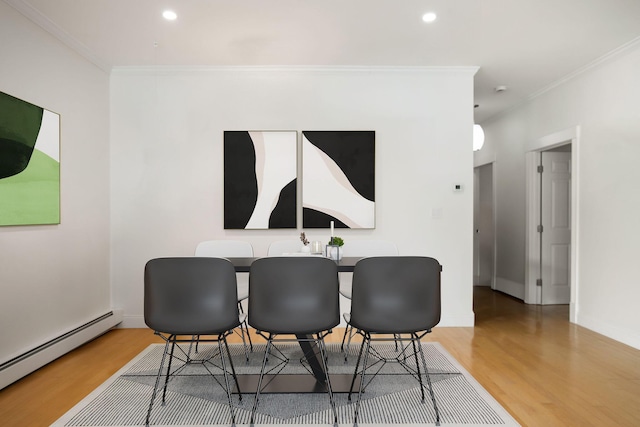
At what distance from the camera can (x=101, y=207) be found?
4.03 meters

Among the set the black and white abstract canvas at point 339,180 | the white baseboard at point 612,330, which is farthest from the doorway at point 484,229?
the black and white abstract canvas at point 339,180

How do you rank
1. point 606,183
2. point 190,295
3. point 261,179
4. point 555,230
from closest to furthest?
point 190,295 < point 606,183 < point 261,179 < point 555,230

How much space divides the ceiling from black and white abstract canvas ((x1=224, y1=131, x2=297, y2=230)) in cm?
80

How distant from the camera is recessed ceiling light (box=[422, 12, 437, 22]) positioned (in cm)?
310

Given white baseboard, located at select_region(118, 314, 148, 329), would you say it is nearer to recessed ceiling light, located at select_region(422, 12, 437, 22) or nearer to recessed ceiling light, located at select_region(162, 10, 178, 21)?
recessed ceiling light, located at select_region(162, 10, 178, 21)

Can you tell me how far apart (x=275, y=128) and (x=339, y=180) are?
894 mm

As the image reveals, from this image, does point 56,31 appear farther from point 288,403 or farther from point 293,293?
point 288,403

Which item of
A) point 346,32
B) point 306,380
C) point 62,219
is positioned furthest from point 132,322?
point 346,32

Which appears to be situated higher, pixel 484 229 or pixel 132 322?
pixel 484 229

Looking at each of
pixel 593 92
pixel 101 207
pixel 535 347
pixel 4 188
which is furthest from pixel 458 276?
pixel 4 188

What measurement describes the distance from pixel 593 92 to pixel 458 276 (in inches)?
95.5

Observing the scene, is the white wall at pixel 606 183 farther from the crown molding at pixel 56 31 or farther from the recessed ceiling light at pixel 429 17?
the crown molding at pixel 56 31

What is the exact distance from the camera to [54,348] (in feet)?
10.4

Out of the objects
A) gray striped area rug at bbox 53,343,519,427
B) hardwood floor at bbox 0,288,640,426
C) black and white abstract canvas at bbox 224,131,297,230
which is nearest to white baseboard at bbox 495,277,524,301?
hardwood floor at bbox 0,288,640,426
